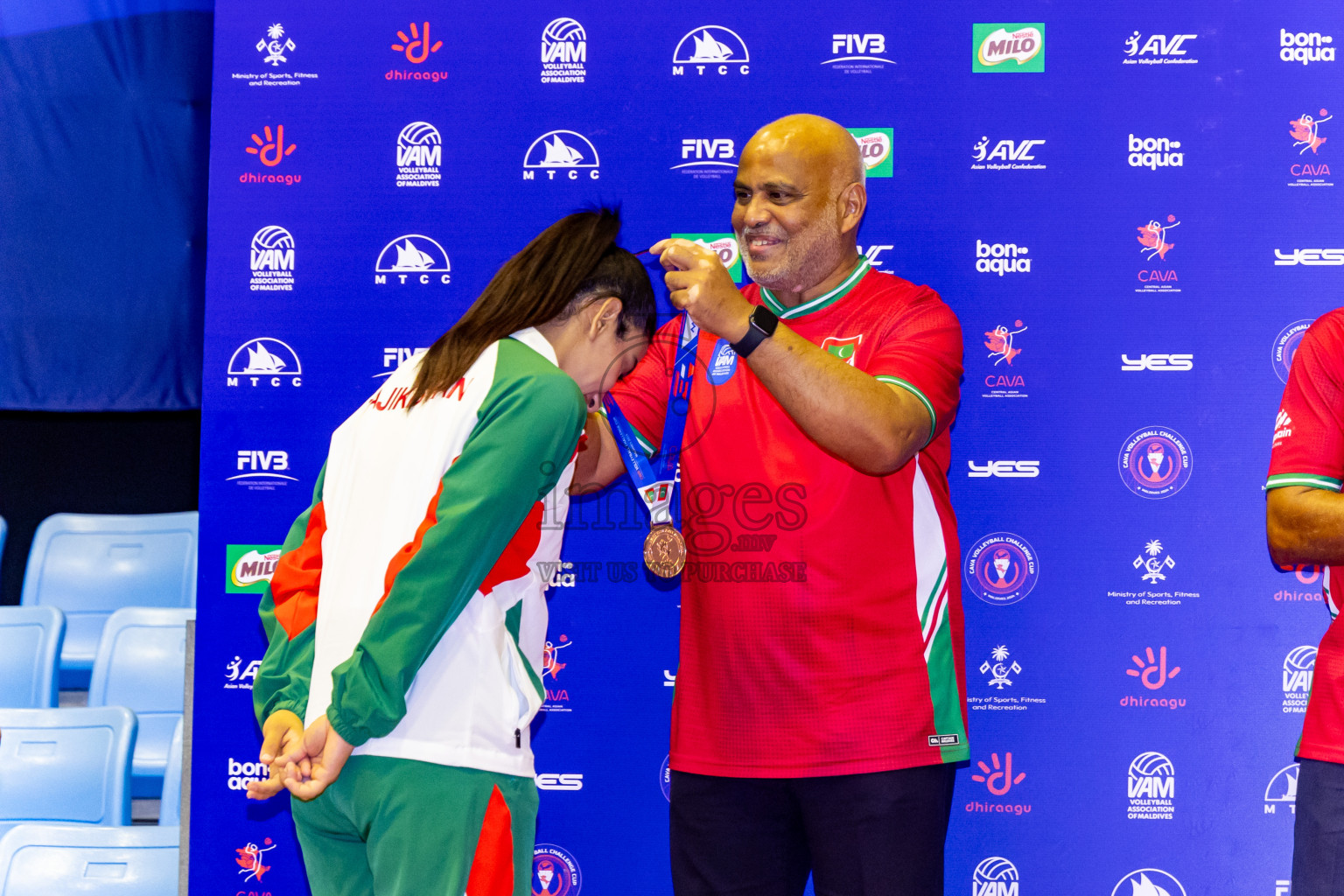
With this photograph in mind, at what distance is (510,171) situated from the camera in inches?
124

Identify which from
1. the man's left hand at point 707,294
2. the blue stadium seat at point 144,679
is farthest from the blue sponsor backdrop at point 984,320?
the blue stadium seat at point 144,679

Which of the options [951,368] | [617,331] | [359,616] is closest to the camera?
[359,616]

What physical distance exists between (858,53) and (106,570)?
13.5 ft

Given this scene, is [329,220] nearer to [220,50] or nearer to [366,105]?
[366,105]

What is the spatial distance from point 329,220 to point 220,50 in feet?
1.98

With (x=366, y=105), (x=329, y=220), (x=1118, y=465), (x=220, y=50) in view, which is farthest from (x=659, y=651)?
(x=220, y=50)

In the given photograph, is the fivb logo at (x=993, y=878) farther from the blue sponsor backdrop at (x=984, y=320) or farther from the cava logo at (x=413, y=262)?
the cava logo at (x=413, y=262)

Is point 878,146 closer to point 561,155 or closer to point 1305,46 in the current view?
point 561,155

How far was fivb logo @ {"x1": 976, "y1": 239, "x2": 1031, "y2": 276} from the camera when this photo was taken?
3035mm

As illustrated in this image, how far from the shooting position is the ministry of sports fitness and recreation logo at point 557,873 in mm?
3051

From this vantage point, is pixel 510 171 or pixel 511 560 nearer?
pixel 511 560

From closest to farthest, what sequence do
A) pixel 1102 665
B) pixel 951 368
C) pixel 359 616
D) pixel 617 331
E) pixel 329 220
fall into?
pixel 359 616, pixel 617 331, pixel 951 368, pixel 1102 665, pixel 329 220

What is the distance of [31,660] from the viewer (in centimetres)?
420

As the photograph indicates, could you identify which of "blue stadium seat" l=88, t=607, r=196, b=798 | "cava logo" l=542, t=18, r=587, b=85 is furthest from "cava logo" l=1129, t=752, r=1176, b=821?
"blue stadium seat" l=88, t=607, r=196, b=798
